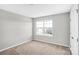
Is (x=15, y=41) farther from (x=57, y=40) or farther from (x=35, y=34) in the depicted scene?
(x=57, y=40)

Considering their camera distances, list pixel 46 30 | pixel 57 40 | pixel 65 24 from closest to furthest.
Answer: pixel 65 24 < pixel 57 40 < pixel 46 30

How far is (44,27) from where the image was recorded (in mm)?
4480

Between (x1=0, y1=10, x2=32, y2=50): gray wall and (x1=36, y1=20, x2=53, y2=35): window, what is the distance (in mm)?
771

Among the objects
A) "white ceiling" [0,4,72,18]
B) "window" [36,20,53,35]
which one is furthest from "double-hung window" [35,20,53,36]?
"white ceiling" [0,4,72,18]

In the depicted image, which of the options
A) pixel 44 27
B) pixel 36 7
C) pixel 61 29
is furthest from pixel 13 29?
pixel 61 29

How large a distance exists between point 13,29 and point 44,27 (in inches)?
84.2

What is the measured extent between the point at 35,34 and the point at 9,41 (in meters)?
2.14

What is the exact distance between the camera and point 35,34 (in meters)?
4.88

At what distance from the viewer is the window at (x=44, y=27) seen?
4.17m

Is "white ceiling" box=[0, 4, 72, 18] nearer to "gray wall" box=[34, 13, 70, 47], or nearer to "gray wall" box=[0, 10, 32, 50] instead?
"gray wall" box=[0, 10, 32, 50]

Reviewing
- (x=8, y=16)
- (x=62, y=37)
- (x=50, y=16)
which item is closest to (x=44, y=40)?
(x=62, y=37)

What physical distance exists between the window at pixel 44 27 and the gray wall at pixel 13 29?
77cm

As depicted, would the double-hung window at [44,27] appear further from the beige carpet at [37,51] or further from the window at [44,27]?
the beige carpet at [37,51]

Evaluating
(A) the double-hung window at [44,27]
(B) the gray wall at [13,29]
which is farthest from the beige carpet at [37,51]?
(A) the double-hung window at [44,27]
